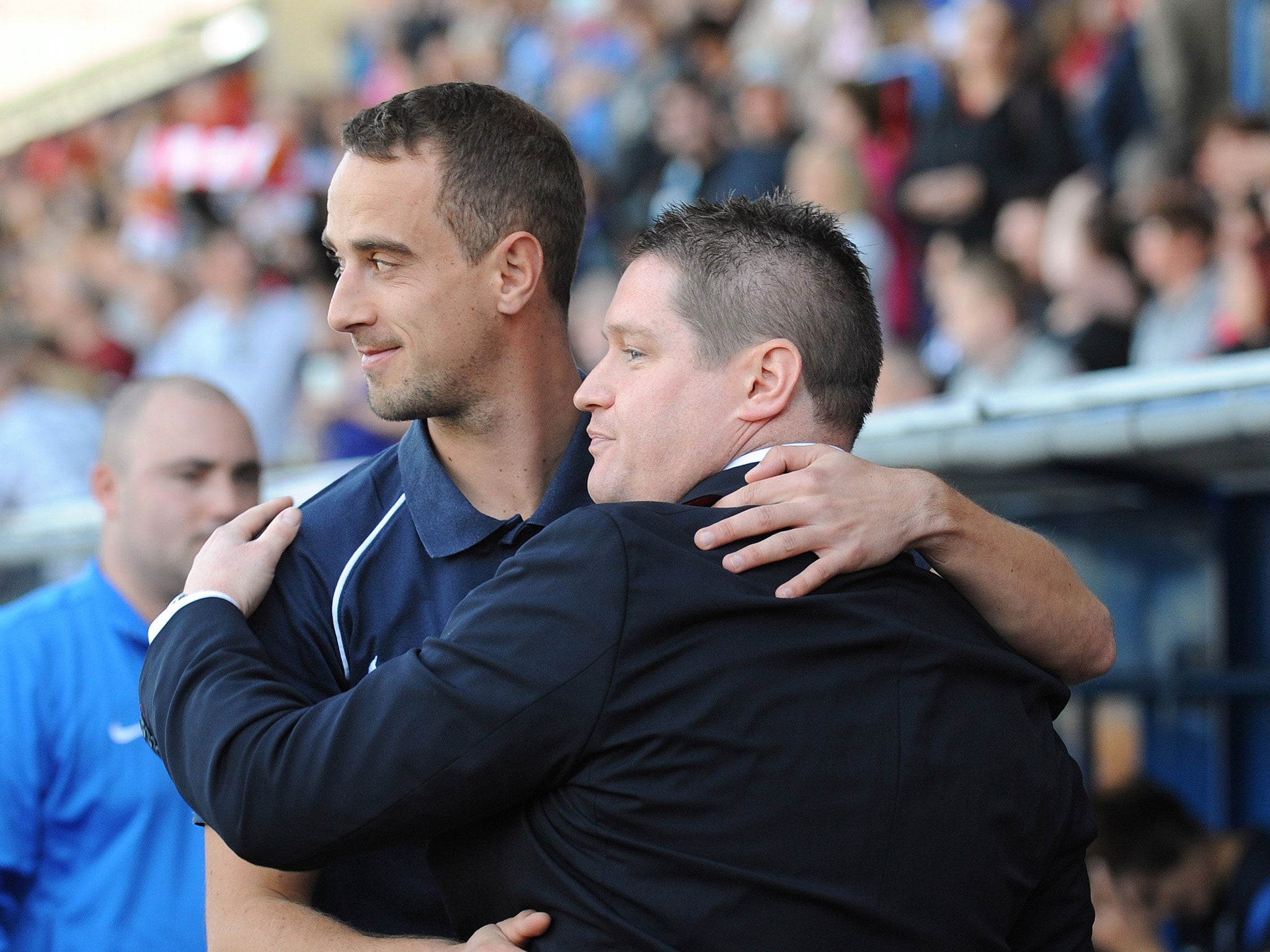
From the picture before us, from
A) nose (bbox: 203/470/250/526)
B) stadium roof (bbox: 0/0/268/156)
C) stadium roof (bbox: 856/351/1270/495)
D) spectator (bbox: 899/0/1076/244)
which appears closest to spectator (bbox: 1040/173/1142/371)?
spectator (bbox: 899/0/1076/244)

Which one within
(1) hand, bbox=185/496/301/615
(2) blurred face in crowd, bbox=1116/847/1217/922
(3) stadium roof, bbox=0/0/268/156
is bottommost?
(2) blurred face in crowd, bbox=1116/847/1217/922

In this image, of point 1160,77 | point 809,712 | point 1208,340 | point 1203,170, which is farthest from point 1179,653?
point 809,712

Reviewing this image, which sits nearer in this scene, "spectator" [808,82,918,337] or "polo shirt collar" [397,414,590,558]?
"polo shirt collar" [397,414,590,558]

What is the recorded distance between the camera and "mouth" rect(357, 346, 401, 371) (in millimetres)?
2055

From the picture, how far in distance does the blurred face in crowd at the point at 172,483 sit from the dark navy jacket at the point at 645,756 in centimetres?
158

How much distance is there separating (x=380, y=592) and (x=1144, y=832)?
3.10 metres

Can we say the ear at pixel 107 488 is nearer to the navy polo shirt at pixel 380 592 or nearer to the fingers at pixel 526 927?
the navy polo shirt at pixel 380 592

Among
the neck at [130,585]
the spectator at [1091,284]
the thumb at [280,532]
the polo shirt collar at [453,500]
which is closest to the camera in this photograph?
the thumb at [280,532]

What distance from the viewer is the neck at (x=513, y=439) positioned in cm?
211

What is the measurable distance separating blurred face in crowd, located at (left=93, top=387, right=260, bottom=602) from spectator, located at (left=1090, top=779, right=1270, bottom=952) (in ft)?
8.36

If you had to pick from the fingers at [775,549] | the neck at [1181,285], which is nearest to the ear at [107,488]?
→ the fingers at [775,549]

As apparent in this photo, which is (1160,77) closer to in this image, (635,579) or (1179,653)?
(1179,653)

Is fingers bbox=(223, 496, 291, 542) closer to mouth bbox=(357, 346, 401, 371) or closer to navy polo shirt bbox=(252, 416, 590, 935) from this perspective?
navy polo shirt bbox=(252, 416, 590, 935)

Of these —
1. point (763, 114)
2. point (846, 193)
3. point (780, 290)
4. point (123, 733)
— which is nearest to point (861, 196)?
point (846, 193)
